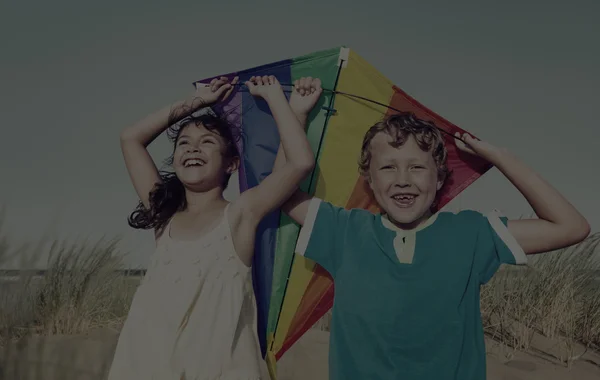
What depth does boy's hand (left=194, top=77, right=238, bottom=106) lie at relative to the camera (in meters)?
3.09

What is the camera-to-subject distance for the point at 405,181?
8.68ft

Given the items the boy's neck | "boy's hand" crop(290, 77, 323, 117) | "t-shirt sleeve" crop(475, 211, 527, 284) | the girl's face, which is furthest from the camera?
"boy's hand" crop(290, 77, 323, 117)

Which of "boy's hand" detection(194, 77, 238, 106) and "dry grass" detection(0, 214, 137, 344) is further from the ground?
"boy's hand" detection(194, 77, 238, 106)

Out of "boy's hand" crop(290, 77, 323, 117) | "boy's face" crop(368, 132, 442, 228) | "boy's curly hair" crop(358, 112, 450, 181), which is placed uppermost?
"boy's hand" crop(290, 77, 323, 117)

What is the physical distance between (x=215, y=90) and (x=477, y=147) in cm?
130

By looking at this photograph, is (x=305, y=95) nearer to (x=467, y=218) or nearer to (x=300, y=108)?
(x=300, y=108)

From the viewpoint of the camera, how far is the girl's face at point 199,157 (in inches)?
113

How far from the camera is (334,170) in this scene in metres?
3.13

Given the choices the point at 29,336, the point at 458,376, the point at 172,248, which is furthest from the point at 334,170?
the point at 29,336

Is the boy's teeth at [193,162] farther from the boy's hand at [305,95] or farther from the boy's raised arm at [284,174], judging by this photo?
the boy's hand at [305,95]

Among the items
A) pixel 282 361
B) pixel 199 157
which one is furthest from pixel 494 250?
pixel 282 361

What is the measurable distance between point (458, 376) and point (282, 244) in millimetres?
1049

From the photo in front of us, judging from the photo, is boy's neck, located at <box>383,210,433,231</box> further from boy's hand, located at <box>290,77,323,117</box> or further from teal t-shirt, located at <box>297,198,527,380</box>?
boy's hand, located at <box>290,77,323,117</box>

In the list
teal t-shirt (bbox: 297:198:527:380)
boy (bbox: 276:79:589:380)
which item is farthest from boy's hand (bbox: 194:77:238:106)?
teal t-shirt (bbox: 297:198:527:380)
